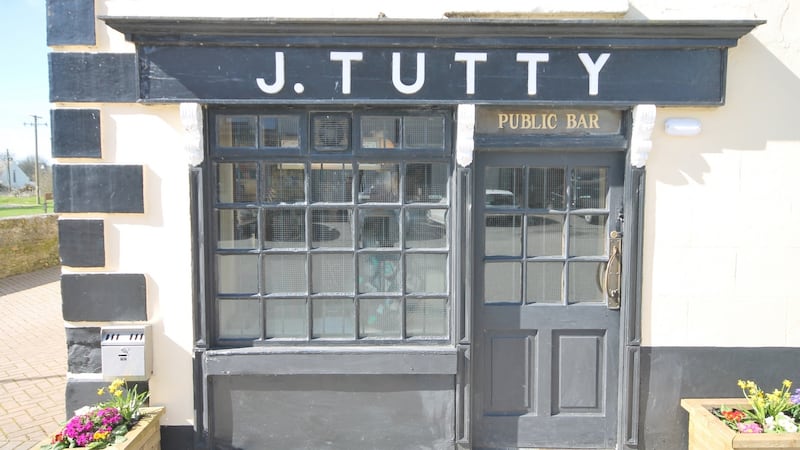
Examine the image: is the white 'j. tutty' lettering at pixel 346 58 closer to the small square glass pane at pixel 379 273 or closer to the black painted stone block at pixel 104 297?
the small square glass pane at pixel 379 273

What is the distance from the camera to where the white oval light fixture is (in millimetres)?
3410

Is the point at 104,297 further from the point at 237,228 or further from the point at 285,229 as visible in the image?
the point at 285,229

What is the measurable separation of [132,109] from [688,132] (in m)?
4.05

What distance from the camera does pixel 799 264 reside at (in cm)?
350

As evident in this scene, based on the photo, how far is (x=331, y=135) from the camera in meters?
3.54

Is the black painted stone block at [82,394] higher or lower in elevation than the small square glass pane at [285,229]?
lower

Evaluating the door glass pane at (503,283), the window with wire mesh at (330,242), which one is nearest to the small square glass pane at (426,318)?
the window with wire mesh at (330,242)

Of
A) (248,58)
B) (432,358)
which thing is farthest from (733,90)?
(248,58)

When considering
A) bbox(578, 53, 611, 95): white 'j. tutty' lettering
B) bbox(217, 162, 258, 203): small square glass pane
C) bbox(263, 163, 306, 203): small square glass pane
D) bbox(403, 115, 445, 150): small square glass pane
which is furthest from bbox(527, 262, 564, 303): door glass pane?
bbox(217, 162, 258, 203): small square glass pane

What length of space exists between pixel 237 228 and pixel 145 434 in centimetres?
154

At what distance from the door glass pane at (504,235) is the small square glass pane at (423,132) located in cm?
72

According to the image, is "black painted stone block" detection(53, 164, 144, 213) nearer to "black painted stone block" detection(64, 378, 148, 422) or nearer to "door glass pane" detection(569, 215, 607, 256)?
"black painted stone block" detection(64, 378, 148, 422)

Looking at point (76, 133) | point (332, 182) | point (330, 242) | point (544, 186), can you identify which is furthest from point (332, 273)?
point (76, 133)

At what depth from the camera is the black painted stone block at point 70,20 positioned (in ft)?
11.0
